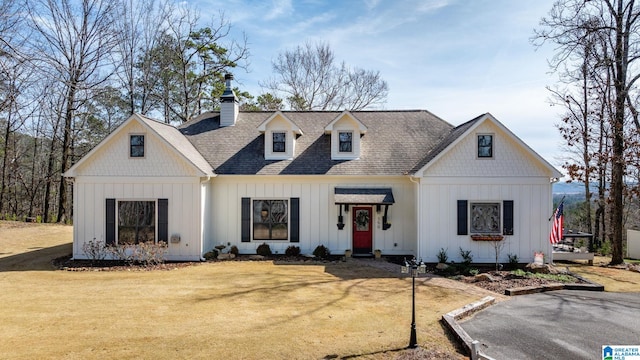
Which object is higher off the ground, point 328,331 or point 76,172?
point 76,172

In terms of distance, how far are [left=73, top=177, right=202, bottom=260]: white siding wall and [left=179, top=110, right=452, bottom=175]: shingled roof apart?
180 centimetres

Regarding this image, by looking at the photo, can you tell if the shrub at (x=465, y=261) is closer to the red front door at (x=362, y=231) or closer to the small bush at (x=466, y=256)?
the small bush at (x=466, y=256)

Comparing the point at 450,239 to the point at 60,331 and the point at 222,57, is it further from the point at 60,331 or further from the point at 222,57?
the point at 222,57

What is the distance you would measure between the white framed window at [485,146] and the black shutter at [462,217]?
6.21 feet

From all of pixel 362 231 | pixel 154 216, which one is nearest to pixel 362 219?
pixel 362 231

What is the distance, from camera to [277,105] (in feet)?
102

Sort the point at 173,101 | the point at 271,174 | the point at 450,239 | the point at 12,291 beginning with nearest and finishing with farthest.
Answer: the point at 12,291
the point at 450,239
the point at 271,174
the point at 173,101

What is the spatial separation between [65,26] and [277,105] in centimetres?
1579

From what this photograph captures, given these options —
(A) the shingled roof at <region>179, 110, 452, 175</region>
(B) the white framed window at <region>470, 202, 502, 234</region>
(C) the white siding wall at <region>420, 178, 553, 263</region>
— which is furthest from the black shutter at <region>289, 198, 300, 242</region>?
(B) the white framed window at <region>470, 202, 502, 234</region>

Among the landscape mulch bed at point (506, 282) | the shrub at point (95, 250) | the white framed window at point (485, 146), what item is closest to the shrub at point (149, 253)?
the shrub at point (95, 250)

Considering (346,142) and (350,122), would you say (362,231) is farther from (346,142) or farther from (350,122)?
(350,122)

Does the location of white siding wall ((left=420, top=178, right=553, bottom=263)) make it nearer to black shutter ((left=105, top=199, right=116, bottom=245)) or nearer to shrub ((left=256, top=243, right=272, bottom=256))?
shrub ((left=256, top=243, right=272, bottom=256))

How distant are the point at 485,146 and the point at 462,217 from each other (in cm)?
280

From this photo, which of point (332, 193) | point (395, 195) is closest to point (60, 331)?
point (332, 193)
